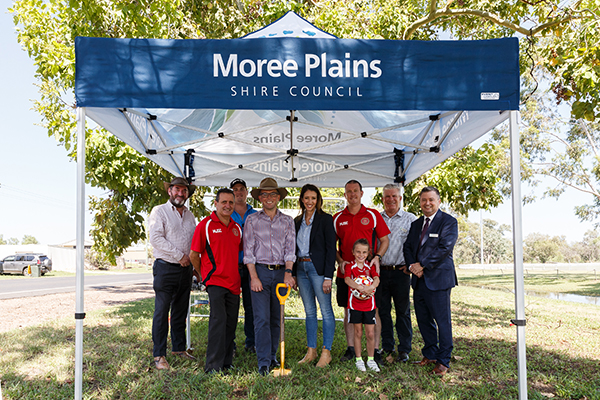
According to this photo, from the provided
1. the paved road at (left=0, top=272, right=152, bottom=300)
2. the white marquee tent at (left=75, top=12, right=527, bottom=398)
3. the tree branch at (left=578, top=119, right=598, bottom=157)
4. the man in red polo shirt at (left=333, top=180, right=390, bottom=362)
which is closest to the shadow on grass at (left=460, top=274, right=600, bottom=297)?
the tree branch at (left=578, top=119, right=598, bottom=157)

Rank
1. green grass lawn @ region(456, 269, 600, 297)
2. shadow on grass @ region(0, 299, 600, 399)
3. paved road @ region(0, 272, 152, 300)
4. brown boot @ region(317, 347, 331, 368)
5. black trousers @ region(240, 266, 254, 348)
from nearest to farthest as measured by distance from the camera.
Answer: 1. shadow on grass @ region(0, 299, 600, 399)
2. brown boot @ region(317, 347, 331, 368)
3. black trousers @ region(240, 266, 254, 348)
4. paved road @ region(0, 272, 152, 300)
5. green grass lawn @ region(456, 269, 600, 297)

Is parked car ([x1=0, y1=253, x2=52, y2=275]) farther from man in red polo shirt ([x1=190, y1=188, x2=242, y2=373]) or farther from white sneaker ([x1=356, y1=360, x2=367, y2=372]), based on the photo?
white sneaker ([x1=356, y1=360, x2=367, y2=372])

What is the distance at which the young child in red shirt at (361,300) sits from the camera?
4.55 metres

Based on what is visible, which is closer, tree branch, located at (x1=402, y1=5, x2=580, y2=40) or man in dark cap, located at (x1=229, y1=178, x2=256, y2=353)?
man in dark cap, located at (x1=229, y1=178, x2=256, y2=353)

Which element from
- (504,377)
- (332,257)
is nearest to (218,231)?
(332,257)

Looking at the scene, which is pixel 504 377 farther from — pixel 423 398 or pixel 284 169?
pixel 284 169

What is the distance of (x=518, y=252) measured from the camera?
3.39 m

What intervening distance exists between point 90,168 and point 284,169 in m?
3.66

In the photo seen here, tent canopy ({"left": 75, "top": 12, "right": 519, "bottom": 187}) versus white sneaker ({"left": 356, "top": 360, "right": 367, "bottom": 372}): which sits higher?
tent canopy ({"left": 75, "top": 12, "right": 519, "bottom": 187})

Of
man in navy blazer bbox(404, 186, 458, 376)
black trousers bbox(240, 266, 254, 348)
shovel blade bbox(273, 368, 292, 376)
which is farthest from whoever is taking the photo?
black trousers bbox(240, 266, 254, 348)

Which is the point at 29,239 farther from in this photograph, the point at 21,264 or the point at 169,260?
the point at 169,260

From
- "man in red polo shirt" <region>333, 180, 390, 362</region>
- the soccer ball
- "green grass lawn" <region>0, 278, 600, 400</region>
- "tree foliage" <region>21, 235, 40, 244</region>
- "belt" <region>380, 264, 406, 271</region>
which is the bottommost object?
"tree foliage" <region>21, 235, 40, 244</region>

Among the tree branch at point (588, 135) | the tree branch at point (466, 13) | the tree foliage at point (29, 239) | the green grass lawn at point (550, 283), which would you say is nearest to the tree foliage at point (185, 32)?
the tree branch at point (466, 13)

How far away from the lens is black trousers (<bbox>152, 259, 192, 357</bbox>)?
4.79 meters
